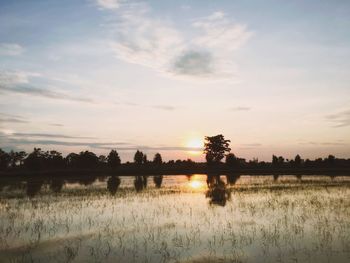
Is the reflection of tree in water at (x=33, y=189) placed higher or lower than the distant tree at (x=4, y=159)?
lower

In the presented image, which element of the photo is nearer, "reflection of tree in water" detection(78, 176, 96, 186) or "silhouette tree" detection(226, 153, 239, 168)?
"reflection of tree in water" detection(78, 176, 96, 186)

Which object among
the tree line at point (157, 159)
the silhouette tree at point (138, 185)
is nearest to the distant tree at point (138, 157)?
the tree line at point (157, 159)

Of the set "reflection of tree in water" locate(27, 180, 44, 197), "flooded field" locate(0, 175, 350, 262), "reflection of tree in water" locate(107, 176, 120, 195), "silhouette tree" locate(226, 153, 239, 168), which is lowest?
"flooded field" locate(0, 175, 350, 262)

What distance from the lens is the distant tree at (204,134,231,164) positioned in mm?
146500

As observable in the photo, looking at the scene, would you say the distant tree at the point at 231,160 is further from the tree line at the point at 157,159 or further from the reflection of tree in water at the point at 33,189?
the reflection of tree in water at the point at 33,189

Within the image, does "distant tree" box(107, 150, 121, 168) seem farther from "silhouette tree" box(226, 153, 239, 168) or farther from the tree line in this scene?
"silhouette tree" box(226, 153, 239, 168)

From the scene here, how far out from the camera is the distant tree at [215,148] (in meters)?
146

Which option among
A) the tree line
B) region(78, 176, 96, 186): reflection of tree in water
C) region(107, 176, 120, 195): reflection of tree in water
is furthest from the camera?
the tree line

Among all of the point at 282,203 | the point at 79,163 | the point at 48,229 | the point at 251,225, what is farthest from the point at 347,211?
the point at 79,163

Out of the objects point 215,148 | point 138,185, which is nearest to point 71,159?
point 215,148

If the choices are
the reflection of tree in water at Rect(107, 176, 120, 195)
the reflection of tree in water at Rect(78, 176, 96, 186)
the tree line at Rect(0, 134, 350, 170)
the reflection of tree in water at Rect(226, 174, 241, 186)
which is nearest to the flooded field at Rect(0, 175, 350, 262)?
the reflection of tree in water at Rect(107, 176, 120, 195)

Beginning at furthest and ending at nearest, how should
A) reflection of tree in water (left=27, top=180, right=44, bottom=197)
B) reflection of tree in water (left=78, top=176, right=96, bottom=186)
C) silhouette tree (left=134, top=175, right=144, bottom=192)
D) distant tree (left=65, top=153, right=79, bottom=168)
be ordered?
distant tree (left=65, top=153, right=79, bottom=168)
reflection of tree in water (left=78, top=176, right=96, bottom=186)
silhouette tree (left=134, top=175, right=144, bottom=192)
reflection of tree in water (left=27, top=180, right=44, bottom=197)

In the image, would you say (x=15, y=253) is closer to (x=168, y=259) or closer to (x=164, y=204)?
(x=168, y=259)

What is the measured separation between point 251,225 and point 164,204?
12.4 metres
